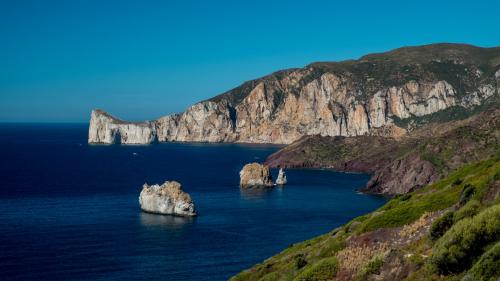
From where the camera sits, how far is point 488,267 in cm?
2625

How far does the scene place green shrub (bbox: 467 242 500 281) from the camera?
A: 85.5 ft

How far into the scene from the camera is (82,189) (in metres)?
198

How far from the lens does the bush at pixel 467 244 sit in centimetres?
2941

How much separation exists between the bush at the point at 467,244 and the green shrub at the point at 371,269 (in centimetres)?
555

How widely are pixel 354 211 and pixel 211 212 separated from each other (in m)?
36.7

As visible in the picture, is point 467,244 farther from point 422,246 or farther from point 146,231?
point 146,231

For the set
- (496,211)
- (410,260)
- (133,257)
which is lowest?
(133,257)

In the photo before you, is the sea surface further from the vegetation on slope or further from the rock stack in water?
the vegetation on slope

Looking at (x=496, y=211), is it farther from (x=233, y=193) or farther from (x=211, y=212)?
(x=233, y=193)

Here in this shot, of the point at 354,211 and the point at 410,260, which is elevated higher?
the point at 410,260

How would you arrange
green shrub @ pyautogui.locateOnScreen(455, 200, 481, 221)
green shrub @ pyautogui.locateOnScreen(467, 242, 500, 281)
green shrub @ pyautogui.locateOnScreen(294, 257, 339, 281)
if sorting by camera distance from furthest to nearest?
green shrub @ pyautogui.locateOnScreen(294, 257, 339, 281), green shrub @ pyautogui.locateOnScreen(455, 200, 481, 221), green shrub @ pyautogui.locateOnScreen(467, 242, 500, 281)

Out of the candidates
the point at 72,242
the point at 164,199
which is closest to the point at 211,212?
the point at 164,199

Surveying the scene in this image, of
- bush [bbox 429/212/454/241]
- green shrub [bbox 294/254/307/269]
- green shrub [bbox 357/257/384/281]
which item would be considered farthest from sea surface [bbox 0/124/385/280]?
bush [bbox 429/212/454/241]

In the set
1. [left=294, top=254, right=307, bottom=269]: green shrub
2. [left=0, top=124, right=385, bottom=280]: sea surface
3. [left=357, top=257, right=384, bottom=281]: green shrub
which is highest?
[left=357, top=257, right=384, bottom=281]: green shrub
